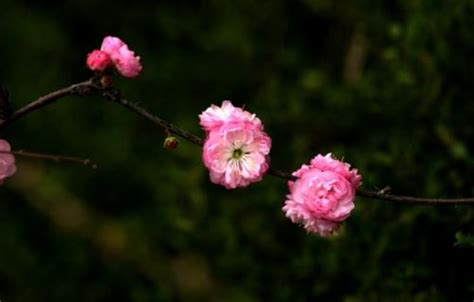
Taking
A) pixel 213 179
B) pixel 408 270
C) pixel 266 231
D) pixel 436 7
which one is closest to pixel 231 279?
pixel 266 231

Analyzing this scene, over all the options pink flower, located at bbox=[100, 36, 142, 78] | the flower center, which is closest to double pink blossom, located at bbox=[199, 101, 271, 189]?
the flower center

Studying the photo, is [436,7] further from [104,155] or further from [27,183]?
[27,183]

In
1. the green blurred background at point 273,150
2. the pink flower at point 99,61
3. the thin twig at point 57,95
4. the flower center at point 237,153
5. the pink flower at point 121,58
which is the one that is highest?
the green blurred background at point 273,150

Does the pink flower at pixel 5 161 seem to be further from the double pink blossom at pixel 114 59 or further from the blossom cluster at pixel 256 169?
the blossom cluster at pixel 256 169

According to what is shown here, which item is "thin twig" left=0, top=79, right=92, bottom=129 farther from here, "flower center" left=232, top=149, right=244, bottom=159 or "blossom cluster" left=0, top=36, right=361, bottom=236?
"flower center" left=232, top=149, right=244, bottom=159

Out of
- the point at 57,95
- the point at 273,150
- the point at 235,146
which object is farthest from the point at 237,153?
the point at 273,150

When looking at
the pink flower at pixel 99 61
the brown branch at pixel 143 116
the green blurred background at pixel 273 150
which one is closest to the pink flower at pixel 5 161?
the brown branch at pixel 143 116

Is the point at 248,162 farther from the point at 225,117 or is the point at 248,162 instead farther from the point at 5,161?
the point at 5,161
